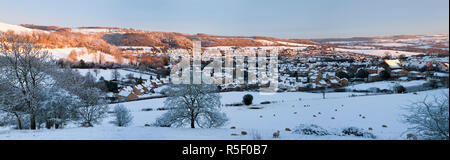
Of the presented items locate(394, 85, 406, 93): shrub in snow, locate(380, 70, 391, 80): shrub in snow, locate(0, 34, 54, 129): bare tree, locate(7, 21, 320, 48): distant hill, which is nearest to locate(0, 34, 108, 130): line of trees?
locate(0, 34, 54, 129): bare tree

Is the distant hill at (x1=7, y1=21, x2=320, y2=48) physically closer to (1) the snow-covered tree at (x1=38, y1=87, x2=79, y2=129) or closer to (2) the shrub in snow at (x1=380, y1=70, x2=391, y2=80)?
(2) the shrub in snow at (x1=380, y1=70, x2=391, y2=80)

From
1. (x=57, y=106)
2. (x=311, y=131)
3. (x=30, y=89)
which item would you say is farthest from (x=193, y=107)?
(x=30, y=89)

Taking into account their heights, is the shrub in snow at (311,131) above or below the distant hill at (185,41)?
below

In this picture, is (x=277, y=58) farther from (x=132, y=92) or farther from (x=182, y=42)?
(x=182, y=42)

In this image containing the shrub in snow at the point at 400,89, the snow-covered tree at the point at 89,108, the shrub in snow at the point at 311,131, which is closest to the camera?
the shrub in snow at the point at 311,131

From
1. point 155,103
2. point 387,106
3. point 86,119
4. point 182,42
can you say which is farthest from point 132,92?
point 182,42

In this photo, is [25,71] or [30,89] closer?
[30,89]

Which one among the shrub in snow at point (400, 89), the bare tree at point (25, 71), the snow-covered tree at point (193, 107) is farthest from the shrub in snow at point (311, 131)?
the shrub in snow at point (400, 89)

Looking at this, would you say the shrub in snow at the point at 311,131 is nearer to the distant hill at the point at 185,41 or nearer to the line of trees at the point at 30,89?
the line of trees at the point at 30,89

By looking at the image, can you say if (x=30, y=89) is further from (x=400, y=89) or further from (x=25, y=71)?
(x=400, y=89)

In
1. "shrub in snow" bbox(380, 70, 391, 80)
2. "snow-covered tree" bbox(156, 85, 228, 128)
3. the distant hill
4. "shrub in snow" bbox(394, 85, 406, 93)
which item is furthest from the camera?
the distant hill

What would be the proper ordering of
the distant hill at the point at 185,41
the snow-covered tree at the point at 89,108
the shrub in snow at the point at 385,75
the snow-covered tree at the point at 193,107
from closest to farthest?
1. the snow-covered tree at the point at 193,107
2. the snow-covered tree at the point at 89,108
3. the shrub in snow at the point at 385,75
4. the distant hill at the point at 185,41

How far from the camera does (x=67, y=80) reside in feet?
33.8
